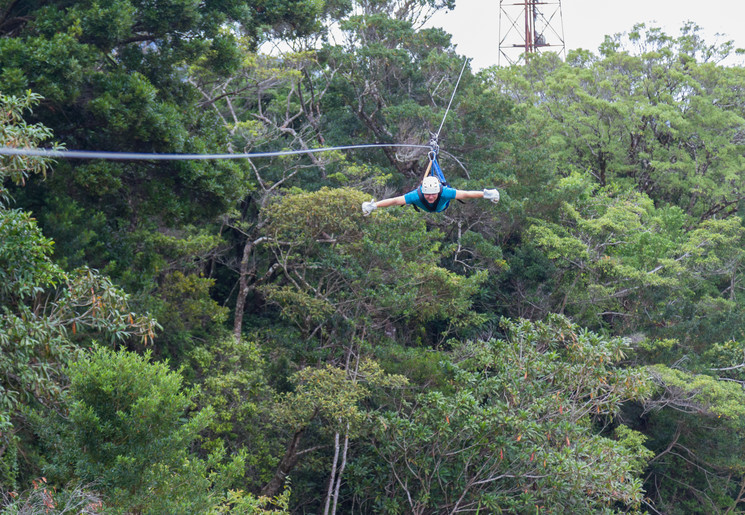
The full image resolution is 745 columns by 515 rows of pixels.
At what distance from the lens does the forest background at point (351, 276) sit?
661 centimetres

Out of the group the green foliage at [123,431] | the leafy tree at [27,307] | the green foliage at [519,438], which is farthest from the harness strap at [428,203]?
the green foliage at [519,438]

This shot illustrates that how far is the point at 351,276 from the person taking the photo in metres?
11.5

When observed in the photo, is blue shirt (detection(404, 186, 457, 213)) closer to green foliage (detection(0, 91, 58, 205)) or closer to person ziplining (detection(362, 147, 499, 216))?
person ziplining (detection(362, 147, 499, 216))

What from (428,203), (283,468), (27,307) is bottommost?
(283,468)

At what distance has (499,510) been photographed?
30.6 ft

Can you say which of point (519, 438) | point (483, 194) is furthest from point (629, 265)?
point (483, 194)

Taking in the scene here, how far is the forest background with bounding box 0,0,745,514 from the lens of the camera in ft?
21.7

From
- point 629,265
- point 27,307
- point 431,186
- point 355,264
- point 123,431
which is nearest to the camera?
point 431,186

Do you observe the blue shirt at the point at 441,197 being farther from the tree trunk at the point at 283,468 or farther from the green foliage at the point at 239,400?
the tree trunk at the point at 283,468

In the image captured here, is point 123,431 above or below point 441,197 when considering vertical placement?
below

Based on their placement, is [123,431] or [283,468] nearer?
A: [123,431]

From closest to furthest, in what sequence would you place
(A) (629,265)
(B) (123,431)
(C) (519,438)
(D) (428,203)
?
(D) (428,203) < (B) (123,431) < (C) (519,438) < (A) (629,265)

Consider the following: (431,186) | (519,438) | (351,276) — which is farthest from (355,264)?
(431,186)

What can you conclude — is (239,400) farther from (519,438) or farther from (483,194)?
(483,194)
